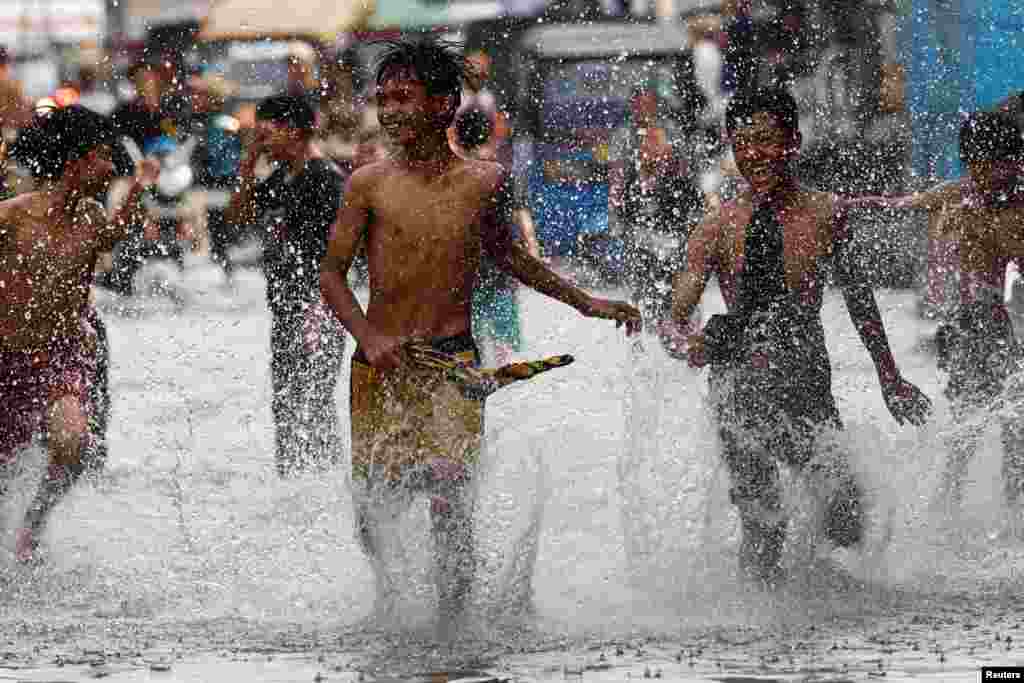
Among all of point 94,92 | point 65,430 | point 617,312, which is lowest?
point 65,430

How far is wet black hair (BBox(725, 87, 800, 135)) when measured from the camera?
6.68 metres

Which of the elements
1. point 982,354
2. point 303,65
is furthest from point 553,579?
point 303,65

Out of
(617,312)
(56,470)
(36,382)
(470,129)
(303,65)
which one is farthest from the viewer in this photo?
(303,65)

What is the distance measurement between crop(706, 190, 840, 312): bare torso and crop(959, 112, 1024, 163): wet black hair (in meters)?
1.21

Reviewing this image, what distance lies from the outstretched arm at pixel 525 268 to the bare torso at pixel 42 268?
168 centimetres

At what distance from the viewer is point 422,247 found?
615 cm

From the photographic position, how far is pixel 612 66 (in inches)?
936

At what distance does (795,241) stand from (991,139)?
147 centimetres

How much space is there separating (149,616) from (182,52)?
27.1 meters

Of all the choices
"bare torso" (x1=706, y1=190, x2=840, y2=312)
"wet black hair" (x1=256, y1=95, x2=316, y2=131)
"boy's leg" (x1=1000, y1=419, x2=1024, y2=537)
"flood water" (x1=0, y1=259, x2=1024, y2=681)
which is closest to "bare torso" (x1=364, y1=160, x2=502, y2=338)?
"flood water" (x1=0, y1=259, x2=1024, y2=681)

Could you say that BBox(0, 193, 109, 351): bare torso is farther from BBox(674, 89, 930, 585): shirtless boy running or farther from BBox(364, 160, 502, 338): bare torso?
BBox(674, 89, 930, 585): shirtless boy running

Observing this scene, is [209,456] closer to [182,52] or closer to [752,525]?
[752,525]

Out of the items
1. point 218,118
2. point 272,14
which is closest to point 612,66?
point 218,118

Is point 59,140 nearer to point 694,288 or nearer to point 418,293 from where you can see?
point 418,293
